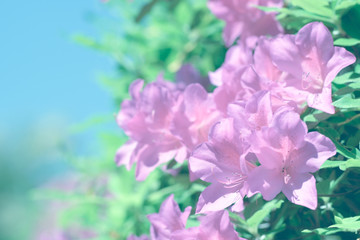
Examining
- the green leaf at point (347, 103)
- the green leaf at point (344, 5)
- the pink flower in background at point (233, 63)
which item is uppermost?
the green leaf at point (344, 5)

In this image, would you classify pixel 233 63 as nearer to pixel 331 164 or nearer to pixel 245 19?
pixel 245 19

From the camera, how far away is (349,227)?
680mm

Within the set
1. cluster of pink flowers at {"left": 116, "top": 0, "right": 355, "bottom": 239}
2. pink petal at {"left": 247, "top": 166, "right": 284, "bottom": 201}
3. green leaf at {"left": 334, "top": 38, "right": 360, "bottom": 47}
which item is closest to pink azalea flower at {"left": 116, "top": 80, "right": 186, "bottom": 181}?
cluster of pink flowers at {"left": 116, "top": 0, "right": 355, "bottom": 239}

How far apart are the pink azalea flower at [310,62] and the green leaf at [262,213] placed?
0.58 ft

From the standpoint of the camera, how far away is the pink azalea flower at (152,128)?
3.05 feet

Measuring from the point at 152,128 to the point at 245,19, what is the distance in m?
0.36

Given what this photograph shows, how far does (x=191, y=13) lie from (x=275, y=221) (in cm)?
94

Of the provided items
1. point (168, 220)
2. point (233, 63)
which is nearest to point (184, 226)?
point (168, 220)

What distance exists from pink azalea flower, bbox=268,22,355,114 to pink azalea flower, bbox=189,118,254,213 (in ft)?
0.44

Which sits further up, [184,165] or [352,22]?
[352,22]

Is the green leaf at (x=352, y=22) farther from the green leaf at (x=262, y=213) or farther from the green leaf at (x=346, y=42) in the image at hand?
the green leaf at (x=262, y=213)

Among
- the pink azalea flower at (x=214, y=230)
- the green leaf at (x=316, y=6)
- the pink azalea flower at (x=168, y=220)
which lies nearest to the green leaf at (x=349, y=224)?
the pink azalea flower at (x=214, y=230)

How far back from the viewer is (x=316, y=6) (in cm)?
88

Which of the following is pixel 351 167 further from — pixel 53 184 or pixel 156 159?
pixel 53 184
